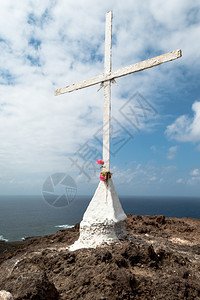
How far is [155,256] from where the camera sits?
193 inches

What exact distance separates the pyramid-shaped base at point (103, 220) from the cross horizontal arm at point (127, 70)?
3.00 m

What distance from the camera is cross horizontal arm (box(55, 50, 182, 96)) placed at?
205 inches

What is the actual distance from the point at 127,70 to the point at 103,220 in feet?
13.4

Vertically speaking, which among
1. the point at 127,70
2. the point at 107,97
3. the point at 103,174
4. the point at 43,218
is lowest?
the point at 43,218

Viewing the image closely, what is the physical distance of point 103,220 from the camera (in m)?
5.79

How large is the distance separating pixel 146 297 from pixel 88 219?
2.84 meters

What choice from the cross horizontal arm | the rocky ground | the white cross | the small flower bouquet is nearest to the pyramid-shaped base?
the small flower bouquet

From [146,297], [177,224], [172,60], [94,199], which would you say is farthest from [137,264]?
[177,224]

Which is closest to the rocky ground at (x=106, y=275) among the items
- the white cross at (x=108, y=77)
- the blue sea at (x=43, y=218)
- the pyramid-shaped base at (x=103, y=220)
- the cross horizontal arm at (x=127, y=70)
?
the pyramid-shaped base at (x=103, y=220)

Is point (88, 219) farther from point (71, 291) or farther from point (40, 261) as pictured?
point (71, 291)

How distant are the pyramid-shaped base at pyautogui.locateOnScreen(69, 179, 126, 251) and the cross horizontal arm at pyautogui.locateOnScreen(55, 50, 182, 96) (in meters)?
3.00

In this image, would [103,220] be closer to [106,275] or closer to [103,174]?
[103,174]

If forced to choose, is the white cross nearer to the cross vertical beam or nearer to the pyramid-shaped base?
the cross vertical beam

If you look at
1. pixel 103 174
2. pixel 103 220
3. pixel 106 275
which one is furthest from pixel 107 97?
pixel 106 275
